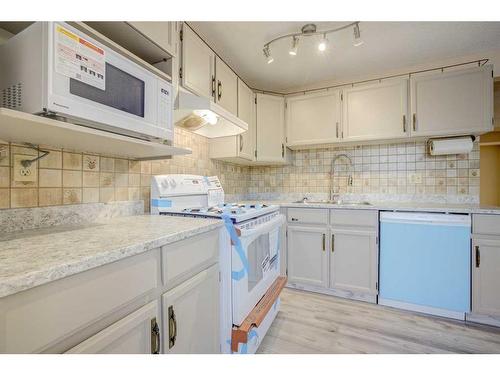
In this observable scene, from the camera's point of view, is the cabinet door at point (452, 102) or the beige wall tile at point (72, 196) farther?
the cabinet door at point (452, 102)

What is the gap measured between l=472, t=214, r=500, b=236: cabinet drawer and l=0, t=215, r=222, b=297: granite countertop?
A: 2078 millimetres

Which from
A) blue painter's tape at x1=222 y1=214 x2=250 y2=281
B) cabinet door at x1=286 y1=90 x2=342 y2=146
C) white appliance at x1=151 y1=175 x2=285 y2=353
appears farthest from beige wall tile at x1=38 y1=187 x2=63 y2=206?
cabinet door at x1=286 y1=90 x2=342 y2=146

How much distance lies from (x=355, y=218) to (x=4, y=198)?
7.52 ft

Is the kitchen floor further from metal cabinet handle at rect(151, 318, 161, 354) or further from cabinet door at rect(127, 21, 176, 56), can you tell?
cabinet door at rect(127, 21, 176, 56)

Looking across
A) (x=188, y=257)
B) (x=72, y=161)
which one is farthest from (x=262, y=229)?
(x=72, y=161)

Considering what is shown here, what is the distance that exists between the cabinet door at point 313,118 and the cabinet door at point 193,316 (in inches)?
74.3

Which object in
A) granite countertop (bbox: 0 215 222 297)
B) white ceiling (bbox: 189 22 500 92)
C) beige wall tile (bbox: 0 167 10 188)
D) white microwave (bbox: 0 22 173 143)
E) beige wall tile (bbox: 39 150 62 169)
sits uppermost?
white ceiling (bbox: 189 22 500 92)

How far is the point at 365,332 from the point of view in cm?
167

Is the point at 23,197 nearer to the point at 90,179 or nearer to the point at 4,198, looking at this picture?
the point at 4,198

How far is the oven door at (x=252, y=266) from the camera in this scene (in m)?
1.24

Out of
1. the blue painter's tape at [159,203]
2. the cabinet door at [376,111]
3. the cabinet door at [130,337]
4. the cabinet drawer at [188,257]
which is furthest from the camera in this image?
the cabinet door at [376,111]

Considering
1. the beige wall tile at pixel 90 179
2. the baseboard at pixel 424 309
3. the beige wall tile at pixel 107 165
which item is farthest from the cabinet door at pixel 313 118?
the beige wall tile at pixel 90 179

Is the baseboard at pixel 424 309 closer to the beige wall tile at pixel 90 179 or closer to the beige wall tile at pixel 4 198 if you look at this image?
the beige wall tile at pixel 90 179

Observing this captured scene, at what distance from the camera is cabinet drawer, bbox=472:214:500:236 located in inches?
68.6
